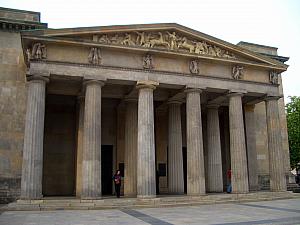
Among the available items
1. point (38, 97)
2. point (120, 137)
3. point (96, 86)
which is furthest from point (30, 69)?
point (120, 137)

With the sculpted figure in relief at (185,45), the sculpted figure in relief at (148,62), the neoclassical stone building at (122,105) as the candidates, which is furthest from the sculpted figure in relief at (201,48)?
the sculpted figure in relief at (148,62)

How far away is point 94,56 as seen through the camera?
835 inches

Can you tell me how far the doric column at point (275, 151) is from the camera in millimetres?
25062

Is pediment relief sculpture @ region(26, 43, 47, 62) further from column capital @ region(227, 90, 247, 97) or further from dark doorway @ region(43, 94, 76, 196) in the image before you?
column capital @ region(227, 90, 247, 97)

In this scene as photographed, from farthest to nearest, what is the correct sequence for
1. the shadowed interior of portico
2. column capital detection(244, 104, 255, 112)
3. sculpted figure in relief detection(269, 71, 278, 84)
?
column capital detection(244, 104, 255, 112), sculpted figure in relief detection(269, 71, 278, 84), the shadowed interior of portico

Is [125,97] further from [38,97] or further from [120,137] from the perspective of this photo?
[38,97]

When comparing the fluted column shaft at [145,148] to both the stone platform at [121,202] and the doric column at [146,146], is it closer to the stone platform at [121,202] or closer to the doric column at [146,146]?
the doric column at [146,146]

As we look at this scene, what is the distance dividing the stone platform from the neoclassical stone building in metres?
0.62

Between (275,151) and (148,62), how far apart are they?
41.0 ft

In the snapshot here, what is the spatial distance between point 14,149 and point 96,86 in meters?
8.05

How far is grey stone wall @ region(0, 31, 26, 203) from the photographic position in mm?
22625

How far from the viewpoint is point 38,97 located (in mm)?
19906

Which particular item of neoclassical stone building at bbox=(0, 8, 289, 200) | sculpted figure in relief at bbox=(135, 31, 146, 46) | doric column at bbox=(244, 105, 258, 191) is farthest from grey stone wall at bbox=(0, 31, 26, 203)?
doric column at bbox=(244, 105, 258, 191)

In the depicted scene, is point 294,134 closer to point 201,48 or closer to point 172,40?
point 201,48
